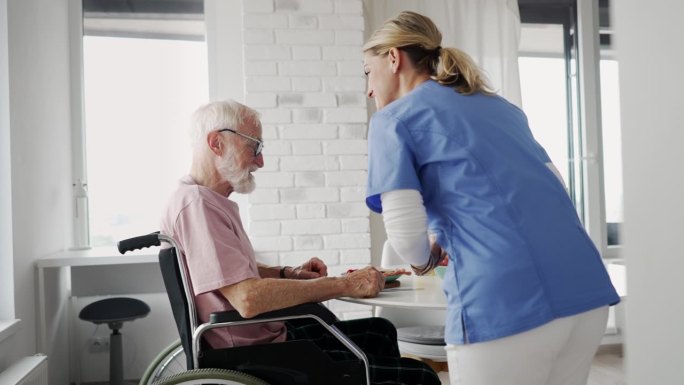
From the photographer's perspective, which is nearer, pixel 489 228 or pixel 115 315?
pixel 489 228

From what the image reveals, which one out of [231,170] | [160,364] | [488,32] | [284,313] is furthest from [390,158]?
[488,32]

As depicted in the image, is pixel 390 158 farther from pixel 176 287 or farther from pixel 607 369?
pixel 607 369

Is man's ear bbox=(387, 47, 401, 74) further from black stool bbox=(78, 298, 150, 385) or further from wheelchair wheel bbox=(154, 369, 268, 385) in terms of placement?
black stool bbox=(78, 298, 150, 385)

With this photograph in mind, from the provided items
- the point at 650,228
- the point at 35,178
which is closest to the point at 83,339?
the point at 35,178

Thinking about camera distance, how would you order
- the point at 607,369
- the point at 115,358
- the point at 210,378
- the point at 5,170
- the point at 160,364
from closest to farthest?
the point at 210,378
the point at 160,364
the point at 5,170
the point at 115,358
the point at 607,369

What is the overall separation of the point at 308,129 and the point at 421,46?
2069mm

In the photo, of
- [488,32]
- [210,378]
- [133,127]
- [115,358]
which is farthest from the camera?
[488,32]

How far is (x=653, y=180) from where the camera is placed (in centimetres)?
46

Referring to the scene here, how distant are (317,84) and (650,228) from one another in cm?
306

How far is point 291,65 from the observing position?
344cm

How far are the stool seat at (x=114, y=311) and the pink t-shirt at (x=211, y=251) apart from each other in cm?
138

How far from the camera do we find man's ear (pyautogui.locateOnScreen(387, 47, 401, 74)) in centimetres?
141

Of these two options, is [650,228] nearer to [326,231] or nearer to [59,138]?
[326,231]

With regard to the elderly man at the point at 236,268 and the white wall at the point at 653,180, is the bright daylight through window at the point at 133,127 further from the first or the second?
the white wall at the point at 653,180
